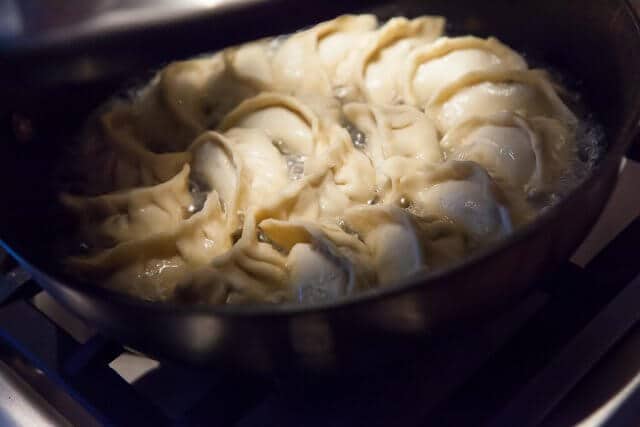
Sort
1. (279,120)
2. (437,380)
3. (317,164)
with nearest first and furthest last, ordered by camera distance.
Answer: (437,380), (317,164), (279,120)

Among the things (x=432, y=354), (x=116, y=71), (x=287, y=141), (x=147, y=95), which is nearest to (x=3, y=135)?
(x=147, y=95)

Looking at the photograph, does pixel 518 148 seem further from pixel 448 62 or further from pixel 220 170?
pixel 220 170

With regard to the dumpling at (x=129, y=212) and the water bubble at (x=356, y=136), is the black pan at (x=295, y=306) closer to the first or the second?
the dumpling at (x=129, y=212)

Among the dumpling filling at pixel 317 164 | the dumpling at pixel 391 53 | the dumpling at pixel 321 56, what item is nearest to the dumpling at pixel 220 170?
the dumpling filling at pixel 317 164

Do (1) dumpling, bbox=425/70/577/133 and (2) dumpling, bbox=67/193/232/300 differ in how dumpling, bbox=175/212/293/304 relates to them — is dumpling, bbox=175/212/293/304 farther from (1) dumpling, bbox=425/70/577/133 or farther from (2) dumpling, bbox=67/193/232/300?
(1) dumpling, bbox=425/70/577/133

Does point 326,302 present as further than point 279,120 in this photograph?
No

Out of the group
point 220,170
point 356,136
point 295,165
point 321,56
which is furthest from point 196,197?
point 321,56

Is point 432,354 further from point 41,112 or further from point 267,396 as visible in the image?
point 41,112
